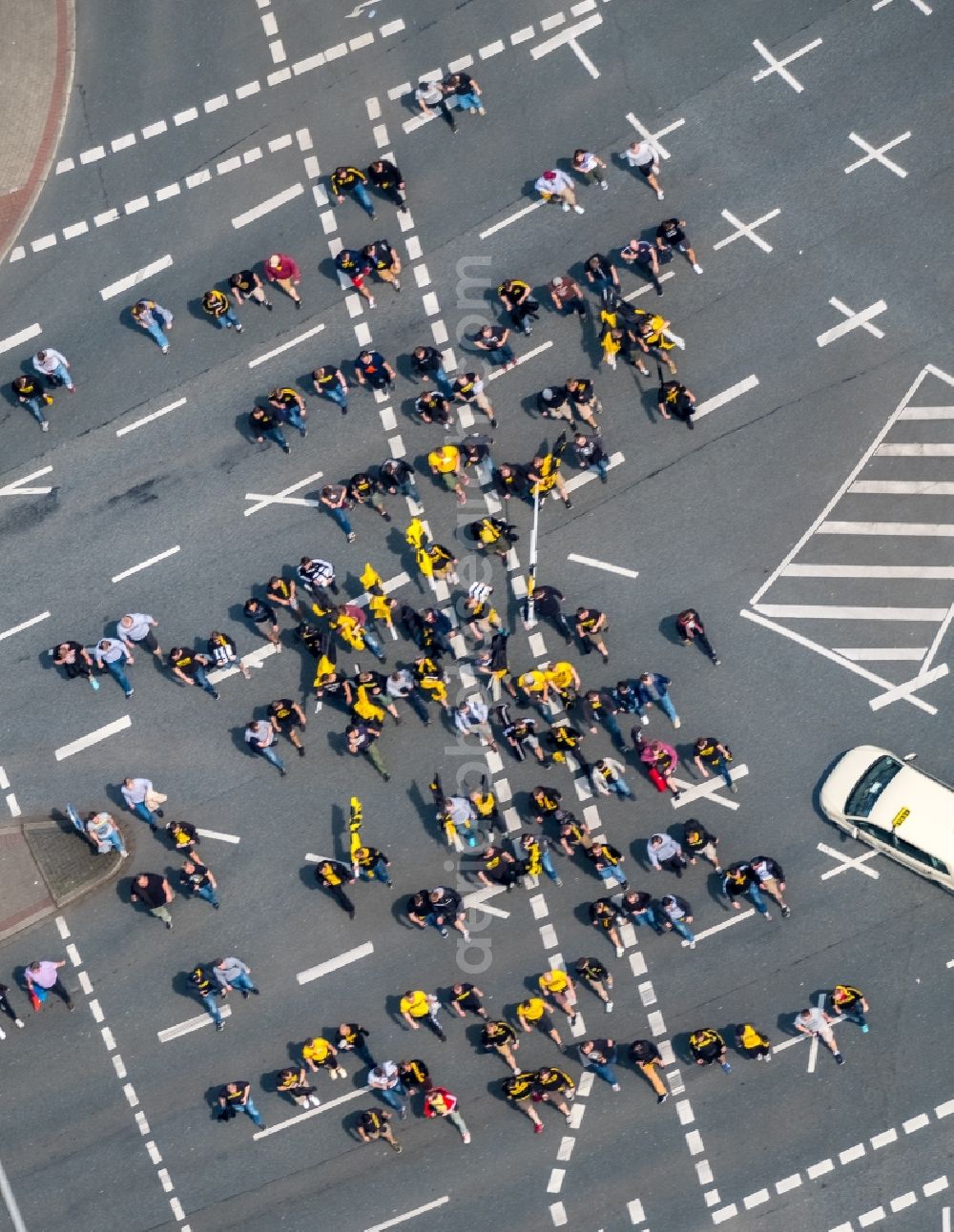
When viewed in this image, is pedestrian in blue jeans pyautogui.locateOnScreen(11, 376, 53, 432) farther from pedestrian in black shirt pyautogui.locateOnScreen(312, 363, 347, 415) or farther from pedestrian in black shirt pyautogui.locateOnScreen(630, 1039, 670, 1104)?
pedestrian in black shirt pyautogui.locateOnScreen(630, 1039, 670, 1104)

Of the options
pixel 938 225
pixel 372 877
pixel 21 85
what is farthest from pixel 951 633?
pixel 21 85

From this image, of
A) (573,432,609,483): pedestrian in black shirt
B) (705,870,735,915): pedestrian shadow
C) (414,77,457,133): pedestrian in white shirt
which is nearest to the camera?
(705,870,735,915): pedestrian shadow

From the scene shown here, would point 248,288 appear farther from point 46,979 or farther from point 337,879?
point 46,979

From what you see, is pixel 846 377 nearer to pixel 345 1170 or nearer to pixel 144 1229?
pixel 345 1170

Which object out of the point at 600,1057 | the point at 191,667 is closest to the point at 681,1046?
the point at 600,1057

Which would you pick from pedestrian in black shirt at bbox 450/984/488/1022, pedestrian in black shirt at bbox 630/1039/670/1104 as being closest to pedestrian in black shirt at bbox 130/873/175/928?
pedestrian in black shirt at bbox 450/984/488/1022

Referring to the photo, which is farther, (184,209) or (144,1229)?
(184,209)

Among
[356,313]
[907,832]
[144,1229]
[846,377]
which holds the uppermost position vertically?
[356,313]
